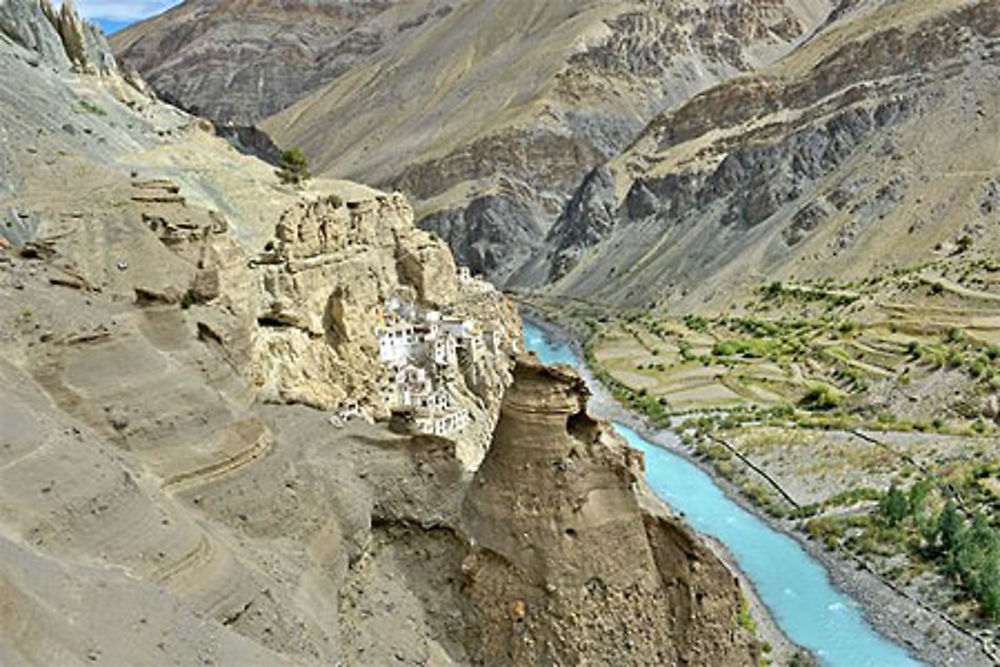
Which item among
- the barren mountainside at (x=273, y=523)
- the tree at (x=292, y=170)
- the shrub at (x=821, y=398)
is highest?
the tree at (x=292, y=170)

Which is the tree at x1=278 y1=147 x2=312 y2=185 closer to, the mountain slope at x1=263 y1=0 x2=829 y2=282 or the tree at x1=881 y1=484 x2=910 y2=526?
the tree at x1=881 y1=484 x2=910 y2=526

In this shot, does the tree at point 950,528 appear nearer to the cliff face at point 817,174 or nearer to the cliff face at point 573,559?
the cliff face at point 573,559

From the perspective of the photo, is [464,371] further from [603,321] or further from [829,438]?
[603,321]

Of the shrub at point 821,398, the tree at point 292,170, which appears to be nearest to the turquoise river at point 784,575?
the shrub at point 821,398

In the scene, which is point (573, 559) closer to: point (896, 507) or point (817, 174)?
point (896, 507)

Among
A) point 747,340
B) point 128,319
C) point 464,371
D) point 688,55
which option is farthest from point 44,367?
point 688,55

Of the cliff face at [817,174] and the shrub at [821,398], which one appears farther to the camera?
the cliff face at [817,174]
